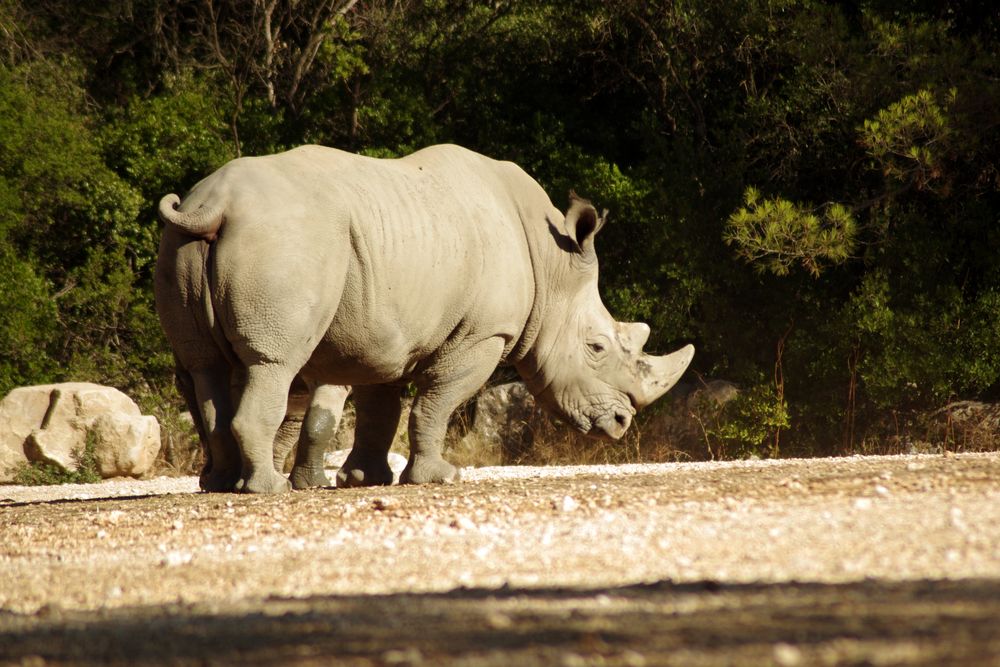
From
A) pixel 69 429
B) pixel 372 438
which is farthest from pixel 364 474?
pixel 69 429

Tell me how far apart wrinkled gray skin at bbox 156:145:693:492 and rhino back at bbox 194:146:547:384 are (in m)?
0.01

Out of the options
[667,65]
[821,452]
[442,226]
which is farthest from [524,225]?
[667,65]

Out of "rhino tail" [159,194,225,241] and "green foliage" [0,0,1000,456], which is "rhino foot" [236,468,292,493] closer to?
"rhino tail" [159,194,225,241]

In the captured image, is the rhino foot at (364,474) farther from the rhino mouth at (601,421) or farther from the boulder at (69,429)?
the boulder at (69,429)

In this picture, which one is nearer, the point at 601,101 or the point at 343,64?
the point at 343,64

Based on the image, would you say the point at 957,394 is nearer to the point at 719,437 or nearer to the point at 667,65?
the point at 719,437

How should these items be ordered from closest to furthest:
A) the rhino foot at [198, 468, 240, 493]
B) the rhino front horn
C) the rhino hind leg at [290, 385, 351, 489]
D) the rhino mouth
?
the rhino foot at [198, 468, 240, 493] → the rhino hind leg at [290, 385, 351, 489] → the rhino mouth → the rhino front horn

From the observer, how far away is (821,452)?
540 inches

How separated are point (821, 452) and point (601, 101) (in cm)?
557

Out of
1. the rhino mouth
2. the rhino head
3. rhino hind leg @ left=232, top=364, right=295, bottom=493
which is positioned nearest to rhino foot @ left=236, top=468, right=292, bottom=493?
rhino hind leg @ left=232, top=364, right=295, bottom=493

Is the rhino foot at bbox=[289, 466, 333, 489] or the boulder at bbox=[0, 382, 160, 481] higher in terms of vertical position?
the rhino foot at bbox=[289, 466, 333, 489]

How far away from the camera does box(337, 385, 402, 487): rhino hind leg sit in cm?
930

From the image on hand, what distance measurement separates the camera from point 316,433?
9133mm

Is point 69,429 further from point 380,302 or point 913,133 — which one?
point 913,133
